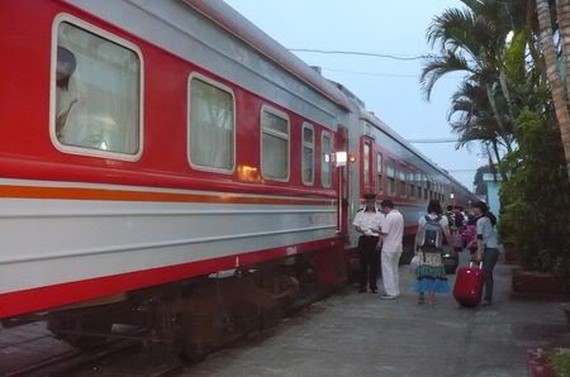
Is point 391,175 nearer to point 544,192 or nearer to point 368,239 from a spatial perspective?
point 368,239

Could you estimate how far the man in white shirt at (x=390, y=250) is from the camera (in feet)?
38.4

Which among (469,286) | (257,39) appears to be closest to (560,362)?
(257,39)

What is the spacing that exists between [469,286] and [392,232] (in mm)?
1747

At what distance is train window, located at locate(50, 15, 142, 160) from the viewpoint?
14.3 feet

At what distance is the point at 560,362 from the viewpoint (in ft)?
20.1

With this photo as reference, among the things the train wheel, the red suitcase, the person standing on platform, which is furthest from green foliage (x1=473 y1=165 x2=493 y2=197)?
the train wheel

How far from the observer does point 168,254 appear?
17.9 feet

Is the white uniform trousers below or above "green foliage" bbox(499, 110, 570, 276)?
below

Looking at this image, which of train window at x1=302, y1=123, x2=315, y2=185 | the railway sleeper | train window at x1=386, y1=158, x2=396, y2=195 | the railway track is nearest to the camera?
the railway sleeper

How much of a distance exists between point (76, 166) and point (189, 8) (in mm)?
2059

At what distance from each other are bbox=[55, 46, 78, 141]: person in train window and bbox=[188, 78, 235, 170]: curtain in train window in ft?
5.06

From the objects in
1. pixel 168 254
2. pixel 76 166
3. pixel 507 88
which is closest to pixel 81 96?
pixel 76 166

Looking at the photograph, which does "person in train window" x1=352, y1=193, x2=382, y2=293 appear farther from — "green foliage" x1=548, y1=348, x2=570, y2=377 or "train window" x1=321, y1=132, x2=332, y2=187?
"green foliage" x1=548, y1=348, x2=570, y2=377

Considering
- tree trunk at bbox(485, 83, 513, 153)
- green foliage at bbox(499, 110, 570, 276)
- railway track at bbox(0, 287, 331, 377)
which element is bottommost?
railway track at bbox(0, 287, 331, 377)
